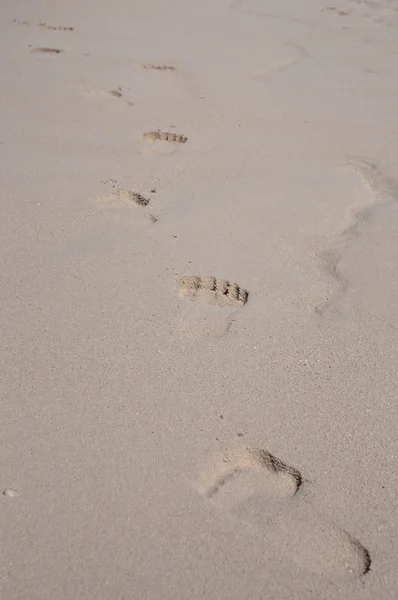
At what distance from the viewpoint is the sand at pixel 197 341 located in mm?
1274

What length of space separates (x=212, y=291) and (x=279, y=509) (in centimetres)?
78

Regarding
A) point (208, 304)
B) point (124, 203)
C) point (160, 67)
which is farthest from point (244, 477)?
point (160, 67)

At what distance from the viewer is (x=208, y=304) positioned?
6.26 feet

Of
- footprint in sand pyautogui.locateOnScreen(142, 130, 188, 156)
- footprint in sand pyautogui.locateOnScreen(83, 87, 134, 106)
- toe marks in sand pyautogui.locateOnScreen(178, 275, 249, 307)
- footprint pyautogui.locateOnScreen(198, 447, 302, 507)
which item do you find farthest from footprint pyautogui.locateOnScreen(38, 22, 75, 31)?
footprint pyautogui.locateOnScreen(198, 447, 302, 507)

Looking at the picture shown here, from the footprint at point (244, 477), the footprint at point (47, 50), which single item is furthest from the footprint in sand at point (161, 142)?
the footprint at point (244, 477)

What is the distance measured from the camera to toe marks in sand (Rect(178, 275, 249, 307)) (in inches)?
76.1

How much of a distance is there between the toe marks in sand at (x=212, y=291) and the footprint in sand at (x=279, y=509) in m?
0.57

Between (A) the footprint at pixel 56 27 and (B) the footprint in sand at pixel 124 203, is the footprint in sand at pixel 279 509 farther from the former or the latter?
(A) the footprint at pixel 56 27

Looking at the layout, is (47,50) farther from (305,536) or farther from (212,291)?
(305,536)

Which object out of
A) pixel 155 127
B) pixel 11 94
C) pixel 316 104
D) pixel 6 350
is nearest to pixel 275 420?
pixel 6 350

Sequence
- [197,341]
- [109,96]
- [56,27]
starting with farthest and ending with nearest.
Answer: [56,27], [109,96], [197,341]

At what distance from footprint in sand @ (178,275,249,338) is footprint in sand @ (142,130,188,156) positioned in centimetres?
100

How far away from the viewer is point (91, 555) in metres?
1.25

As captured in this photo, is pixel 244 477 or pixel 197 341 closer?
pixel 244 477
